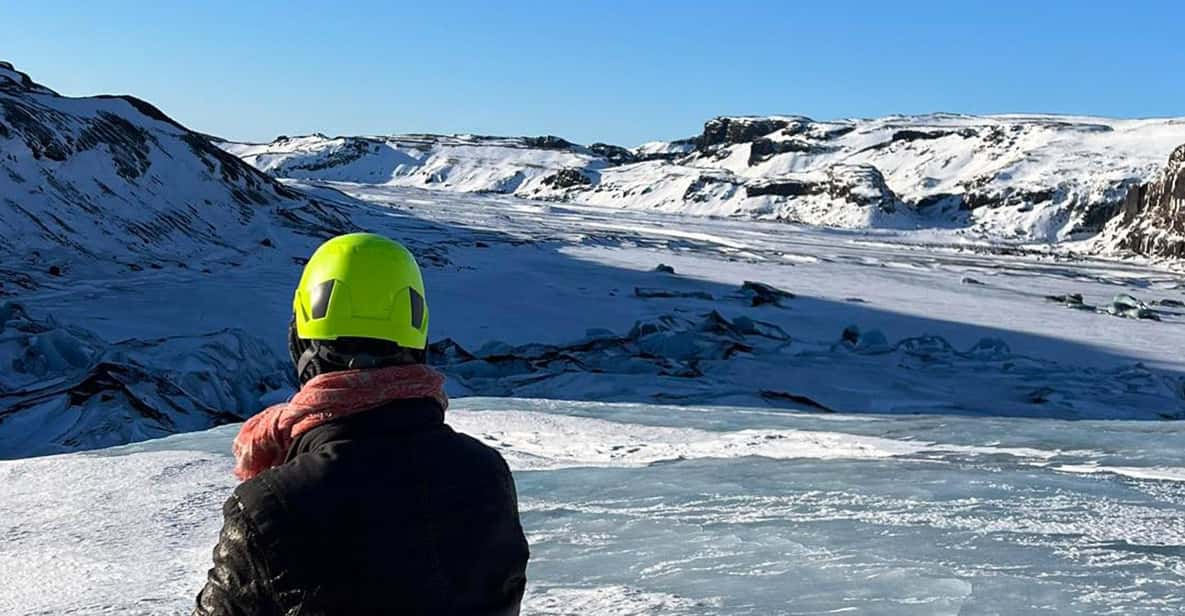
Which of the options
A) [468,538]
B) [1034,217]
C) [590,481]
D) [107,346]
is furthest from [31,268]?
[1034,217]

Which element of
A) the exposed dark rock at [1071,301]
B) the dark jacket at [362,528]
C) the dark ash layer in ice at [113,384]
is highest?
the dark jacket at [362,528]

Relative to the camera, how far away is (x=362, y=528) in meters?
1.59

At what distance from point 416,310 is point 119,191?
62.4 feet

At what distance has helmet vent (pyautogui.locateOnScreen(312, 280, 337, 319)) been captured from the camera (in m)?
1.73

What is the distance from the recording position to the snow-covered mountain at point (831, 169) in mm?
51406

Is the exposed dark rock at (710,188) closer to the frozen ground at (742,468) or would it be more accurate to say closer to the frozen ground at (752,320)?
the frozen ground at (752,320)

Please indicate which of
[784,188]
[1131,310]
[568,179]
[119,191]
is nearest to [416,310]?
[1131,310]

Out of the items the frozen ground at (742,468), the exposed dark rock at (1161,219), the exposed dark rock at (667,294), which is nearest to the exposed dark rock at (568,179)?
the exposed dark rock at (1161,219)

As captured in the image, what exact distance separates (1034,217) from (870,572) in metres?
49.5

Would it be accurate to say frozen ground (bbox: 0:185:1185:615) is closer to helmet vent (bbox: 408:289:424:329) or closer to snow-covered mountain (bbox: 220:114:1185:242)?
helmet vent (bbox: 408:289:424:329)

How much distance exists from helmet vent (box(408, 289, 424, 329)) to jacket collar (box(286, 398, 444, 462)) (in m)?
0.14

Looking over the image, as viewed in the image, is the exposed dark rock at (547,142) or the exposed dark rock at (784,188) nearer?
the exposed dark rock at (784,188)

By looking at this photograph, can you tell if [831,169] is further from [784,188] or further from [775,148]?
[775,148]

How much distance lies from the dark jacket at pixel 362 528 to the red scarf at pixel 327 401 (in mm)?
22
